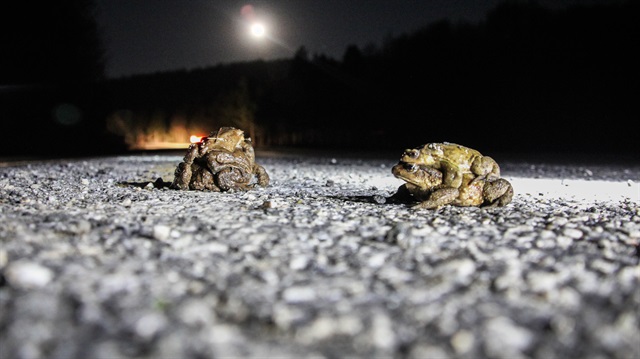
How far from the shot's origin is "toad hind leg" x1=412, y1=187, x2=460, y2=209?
5.30 metres

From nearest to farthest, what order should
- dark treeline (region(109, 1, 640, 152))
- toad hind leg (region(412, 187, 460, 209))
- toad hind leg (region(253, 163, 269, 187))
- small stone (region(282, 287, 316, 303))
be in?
small stone (region(282, 287, 316, 303))
toad hind leg (region(412, 187, 460, 209))
toad hind leg (region(253, 163, 269, 187))
dark treeline (region(109, 1, 640, 152))

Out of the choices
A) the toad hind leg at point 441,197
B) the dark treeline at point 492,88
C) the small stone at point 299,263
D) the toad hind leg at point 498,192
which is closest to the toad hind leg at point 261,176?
the toad hind leg at point 441,197

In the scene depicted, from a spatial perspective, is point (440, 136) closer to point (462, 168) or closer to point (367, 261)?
point (462, 168)

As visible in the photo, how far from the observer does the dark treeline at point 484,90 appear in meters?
27.6

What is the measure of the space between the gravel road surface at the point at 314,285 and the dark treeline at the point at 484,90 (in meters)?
23.2

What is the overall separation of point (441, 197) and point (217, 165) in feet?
11.6

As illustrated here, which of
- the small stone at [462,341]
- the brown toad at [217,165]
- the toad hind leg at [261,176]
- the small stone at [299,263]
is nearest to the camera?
the small stone at [462,341]

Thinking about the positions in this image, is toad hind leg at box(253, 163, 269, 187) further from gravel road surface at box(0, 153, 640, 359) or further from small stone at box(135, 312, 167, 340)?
small stone at box(135, 312, 167, 340)

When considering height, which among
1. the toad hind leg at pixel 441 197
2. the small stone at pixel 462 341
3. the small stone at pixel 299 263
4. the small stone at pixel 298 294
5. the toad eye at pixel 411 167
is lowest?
the small stone at pixel 462 341

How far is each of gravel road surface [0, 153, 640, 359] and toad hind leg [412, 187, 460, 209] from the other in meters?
0.28

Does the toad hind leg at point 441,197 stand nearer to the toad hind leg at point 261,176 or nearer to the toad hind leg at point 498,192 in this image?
the toad hind leg at point 498,192

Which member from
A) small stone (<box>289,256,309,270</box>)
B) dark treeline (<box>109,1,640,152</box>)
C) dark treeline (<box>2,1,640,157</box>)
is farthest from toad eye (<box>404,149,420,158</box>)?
dark treeline (<box>109,1,640,152</box>)

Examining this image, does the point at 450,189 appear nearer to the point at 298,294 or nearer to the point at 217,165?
the point at 298,294

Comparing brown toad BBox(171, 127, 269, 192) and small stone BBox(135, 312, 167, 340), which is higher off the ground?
brown toad BBox(171, 127, 269, 192)
